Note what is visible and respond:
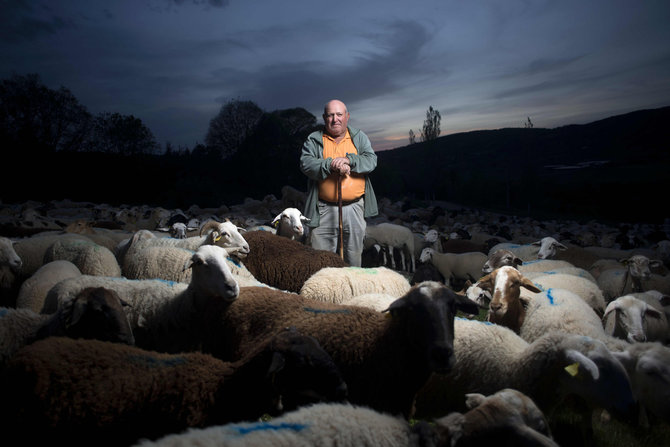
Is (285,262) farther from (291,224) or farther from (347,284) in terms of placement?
(291,224)

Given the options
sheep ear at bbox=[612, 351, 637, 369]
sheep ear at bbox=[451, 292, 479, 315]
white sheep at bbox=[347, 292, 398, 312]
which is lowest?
sheep ear at bbox=[612, 351, 637, 369]

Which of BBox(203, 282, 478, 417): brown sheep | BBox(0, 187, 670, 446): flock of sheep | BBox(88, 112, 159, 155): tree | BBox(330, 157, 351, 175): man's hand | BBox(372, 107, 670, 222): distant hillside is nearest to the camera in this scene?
BBox(0, 187, 670, 446): flock of sheep

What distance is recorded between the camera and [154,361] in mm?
2123

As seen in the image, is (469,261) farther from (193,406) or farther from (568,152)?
(568,152)

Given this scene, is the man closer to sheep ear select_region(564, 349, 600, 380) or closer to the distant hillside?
sheep ear select_region(564, 349, 600, 380)

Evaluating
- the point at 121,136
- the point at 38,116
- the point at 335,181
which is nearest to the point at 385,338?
the point at 335,181

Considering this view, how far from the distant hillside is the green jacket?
1120 cm

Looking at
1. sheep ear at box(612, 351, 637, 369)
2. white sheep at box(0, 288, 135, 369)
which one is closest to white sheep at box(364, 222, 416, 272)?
sheep ear at box(612, 351, 637, 369)

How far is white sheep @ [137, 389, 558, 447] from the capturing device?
1.47 metres

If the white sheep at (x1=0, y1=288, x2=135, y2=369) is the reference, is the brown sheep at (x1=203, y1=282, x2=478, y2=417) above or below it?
below

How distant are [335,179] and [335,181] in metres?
0.03

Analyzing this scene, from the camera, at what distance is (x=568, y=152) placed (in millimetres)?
19125

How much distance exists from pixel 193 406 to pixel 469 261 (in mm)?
7577

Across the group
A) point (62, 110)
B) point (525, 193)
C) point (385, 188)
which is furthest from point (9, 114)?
point (525, 193)
